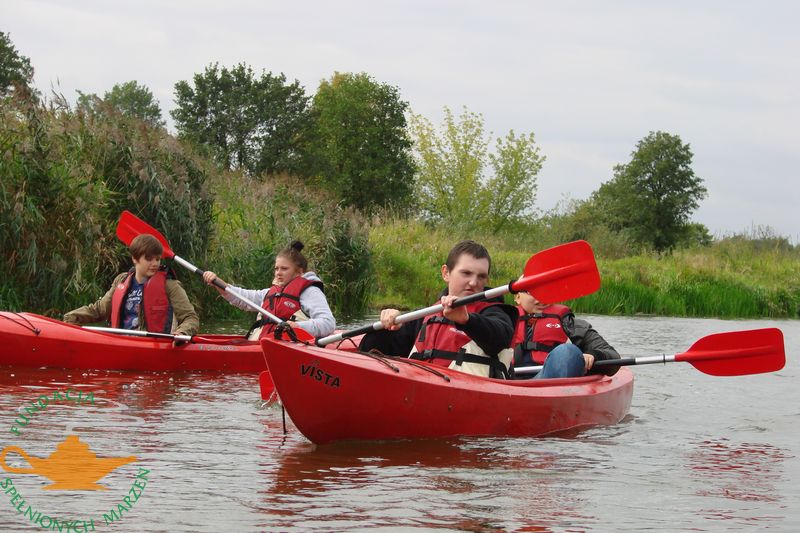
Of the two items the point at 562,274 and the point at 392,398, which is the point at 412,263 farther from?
the point at 392,398

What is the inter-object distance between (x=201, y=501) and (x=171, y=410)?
82.1 inches

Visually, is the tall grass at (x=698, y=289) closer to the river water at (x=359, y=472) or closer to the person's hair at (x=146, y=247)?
the person's hair at (x=146, y=247)

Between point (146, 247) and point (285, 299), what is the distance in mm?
969

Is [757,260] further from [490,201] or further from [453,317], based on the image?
[453,317]

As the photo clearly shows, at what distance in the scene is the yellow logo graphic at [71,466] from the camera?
11.6 ft

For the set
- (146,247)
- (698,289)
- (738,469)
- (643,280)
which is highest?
(643,280)

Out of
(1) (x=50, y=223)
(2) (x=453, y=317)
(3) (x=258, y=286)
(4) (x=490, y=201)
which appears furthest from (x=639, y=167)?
(2) (x=453, y=317)

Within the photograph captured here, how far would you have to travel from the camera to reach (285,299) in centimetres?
665

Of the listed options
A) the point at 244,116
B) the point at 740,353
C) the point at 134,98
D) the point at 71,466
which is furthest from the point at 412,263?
the point at 134,98

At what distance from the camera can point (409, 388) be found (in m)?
4.31

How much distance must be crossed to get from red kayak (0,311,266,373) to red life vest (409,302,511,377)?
99.7 inches

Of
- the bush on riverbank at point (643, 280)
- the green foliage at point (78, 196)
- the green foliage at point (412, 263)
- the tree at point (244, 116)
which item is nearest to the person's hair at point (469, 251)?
the green foliage at point (78, 196)

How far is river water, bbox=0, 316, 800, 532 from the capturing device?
3.25m

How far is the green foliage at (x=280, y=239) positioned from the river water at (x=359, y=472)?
161 inches
